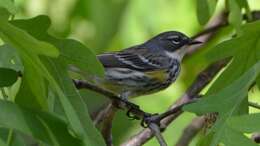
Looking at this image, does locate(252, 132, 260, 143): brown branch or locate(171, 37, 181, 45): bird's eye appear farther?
locate(171, 37, 181, 45): bird's eye

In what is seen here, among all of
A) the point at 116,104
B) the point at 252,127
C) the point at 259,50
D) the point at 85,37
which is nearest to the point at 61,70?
the point at 252,127

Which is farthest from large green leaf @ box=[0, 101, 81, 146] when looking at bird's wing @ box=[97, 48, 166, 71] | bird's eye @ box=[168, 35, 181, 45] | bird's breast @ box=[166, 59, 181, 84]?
bird's eye @ box=[168, 35, 181, 45]

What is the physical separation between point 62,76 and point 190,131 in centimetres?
196

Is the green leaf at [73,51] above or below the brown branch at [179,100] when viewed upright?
above

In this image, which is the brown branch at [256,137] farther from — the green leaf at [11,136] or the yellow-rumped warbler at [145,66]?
the yellow-rumped warbler at [145,66]

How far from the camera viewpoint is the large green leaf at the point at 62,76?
79.5 inches

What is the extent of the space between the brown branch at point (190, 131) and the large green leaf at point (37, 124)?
207cm

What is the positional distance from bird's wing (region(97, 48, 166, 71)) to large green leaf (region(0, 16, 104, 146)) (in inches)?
103

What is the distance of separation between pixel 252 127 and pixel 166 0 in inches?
92.6

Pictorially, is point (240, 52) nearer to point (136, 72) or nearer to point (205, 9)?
point (205, 9)

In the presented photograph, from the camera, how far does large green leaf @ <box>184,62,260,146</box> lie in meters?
2.15

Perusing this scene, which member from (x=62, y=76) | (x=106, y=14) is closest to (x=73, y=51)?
(x=62, y=76)

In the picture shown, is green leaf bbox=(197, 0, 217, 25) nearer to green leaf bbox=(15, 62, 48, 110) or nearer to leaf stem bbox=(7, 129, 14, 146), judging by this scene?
green leaf bbox=(15, 62, 48, 110)

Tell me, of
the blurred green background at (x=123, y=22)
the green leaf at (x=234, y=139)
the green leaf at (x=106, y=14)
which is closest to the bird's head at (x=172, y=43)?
the blurred green background at (x=123, y=22)
